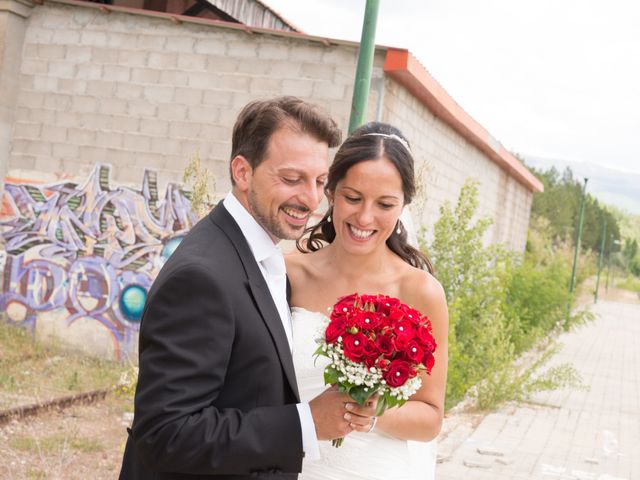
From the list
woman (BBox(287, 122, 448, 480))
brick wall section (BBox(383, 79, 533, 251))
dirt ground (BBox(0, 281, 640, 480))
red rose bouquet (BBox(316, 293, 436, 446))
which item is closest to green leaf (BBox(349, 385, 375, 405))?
red rose bouquet (BBox(316, 293, 436, 446))

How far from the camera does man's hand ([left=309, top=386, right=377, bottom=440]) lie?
87.4 inches

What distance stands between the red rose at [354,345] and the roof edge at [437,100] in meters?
7.28

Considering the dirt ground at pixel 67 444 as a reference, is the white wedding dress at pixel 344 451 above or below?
above

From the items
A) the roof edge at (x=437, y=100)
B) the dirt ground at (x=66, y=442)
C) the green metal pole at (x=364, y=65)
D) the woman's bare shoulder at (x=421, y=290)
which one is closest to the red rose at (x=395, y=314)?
the woman's bare shoulder at (x=421, y=290)

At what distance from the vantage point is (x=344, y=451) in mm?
3398

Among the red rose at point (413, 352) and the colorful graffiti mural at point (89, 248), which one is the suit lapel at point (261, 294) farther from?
the colorful graffiti mural at point (89, 248)

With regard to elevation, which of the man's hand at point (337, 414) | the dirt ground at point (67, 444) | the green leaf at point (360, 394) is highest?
the green leaf at point (360, 394)

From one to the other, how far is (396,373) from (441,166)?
1045cm

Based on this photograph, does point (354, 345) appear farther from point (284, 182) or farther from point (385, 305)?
point (284, 182)

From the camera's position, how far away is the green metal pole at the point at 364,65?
6.53 meters

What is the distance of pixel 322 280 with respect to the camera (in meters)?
3.64

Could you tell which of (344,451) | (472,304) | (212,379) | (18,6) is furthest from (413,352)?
(18,6)

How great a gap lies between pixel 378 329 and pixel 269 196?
506mm

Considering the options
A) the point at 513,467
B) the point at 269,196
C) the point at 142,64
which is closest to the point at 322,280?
the point at 269,196
